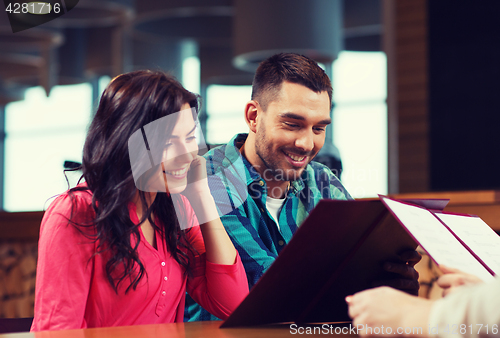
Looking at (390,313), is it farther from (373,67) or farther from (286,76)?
(373,67)

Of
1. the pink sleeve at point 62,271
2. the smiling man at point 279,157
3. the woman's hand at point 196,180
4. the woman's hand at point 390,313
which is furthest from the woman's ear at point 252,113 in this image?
the woman's hand at point 390,313

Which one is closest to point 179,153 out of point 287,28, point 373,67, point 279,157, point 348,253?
point 348,253

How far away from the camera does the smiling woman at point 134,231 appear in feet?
3.53

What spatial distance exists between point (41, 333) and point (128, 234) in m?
0.34

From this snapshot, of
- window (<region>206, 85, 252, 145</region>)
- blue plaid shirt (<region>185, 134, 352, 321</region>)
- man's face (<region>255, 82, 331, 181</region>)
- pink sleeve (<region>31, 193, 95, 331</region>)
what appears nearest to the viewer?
pink sleeve (<region>31, 193, 95, 331</region>)

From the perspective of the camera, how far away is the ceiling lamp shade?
3979 millimetres

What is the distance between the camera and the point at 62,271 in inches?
41.7

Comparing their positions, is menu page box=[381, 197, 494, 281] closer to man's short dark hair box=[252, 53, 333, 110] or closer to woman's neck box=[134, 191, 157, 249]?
woman's neck box=[134, 191, 157, 249]

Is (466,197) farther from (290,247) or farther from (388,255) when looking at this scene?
(290,247)

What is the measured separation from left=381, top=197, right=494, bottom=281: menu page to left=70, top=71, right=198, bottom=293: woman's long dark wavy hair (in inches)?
23.1

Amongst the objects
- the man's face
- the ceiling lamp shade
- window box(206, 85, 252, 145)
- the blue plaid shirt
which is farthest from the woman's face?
window box(206, 85, 252, 145)

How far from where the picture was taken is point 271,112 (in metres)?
1.91

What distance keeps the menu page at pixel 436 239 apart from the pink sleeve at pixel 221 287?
52 cm

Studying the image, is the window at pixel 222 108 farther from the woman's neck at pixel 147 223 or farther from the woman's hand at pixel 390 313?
the woman's hand at pixel 390 313
